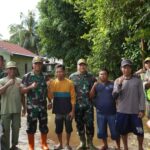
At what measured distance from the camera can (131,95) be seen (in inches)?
317

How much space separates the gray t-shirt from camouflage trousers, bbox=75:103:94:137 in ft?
2.89

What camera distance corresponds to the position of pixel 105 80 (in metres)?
8.63

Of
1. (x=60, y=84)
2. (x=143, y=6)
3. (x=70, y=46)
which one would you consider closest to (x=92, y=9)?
(x=143, y=6)

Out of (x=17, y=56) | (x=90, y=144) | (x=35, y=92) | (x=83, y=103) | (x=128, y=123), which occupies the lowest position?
(x=90, y=144)

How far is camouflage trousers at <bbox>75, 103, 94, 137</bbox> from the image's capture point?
8.73m

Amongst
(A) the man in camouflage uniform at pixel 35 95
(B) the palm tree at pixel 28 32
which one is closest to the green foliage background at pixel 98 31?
(A) the man in camouflage uniform at pixel 35 95

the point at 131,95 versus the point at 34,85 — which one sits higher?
the point at 34,85

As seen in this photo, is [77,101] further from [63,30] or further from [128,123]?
[63,30]

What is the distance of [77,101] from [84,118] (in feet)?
1.26

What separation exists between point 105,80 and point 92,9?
1244cm

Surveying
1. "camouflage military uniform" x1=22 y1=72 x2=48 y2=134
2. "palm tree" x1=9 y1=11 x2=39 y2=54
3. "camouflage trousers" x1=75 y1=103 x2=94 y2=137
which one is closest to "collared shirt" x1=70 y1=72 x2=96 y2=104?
"camouflage trousers" x1=75 y1=103 x2=94 y2=137

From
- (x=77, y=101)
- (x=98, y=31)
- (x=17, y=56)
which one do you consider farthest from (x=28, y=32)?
(x=77, y=101)

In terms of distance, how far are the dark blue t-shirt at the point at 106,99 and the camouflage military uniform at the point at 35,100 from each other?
3.66ft

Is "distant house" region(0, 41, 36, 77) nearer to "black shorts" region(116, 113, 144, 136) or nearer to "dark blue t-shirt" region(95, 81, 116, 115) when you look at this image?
"dark blue t-shirt" region(95, 81, 116, 115)
